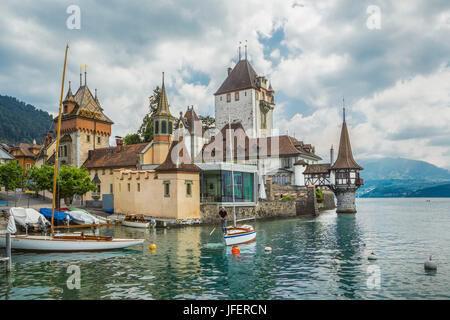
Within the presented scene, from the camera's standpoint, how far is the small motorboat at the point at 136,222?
35188 millimetres

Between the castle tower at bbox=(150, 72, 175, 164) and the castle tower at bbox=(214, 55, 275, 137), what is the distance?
2625 cm

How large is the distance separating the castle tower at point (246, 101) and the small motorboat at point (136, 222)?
136 ft

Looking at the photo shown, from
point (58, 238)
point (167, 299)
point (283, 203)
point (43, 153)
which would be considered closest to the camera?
point (167, 299)

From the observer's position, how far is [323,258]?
20.7 m

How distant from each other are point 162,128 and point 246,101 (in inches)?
1122

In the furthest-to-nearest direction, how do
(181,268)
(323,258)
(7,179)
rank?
(7,179)
(323,258)
(181,268)

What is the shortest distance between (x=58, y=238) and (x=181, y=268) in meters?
9.31

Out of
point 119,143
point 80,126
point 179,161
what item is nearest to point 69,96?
point 80,126

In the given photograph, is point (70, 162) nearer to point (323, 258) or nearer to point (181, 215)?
point (181, 215)

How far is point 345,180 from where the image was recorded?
193ft

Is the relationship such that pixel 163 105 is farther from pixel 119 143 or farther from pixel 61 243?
pixel 61 243

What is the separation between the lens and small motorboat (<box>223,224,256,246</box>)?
79.7 ft

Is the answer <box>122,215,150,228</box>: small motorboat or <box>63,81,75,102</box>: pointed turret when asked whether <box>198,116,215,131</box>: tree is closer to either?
<box>63,81,75,102</box>: pointed turret
